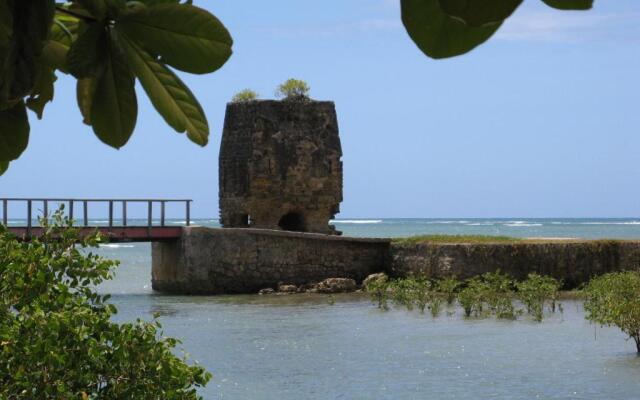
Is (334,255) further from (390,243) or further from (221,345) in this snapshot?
(221,345)

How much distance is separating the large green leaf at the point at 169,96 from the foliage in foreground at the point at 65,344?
4.50m

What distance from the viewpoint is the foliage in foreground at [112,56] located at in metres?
0.85

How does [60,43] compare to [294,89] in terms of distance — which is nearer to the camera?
[60,43]

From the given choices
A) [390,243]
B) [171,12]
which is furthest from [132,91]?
[390,243]

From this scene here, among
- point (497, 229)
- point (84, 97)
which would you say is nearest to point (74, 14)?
point (84, 97)

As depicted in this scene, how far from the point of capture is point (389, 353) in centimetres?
1515

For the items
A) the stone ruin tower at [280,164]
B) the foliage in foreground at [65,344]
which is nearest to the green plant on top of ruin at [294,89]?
the stone ruin tower at [280,164]

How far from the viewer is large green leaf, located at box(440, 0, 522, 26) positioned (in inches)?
28.2

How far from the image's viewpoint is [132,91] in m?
1.00

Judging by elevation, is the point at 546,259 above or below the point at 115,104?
below

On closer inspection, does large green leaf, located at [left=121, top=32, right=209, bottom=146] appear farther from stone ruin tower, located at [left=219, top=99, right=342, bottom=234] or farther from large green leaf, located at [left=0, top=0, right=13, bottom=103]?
stone ruin tower, located at [left=219, top=99, right=342, bottom=234]

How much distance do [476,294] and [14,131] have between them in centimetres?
1902

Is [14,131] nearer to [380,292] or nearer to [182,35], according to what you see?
[182,35]

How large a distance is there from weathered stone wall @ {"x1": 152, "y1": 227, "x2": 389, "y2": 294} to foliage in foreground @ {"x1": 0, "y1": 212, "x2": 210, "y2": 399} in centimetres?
1745
